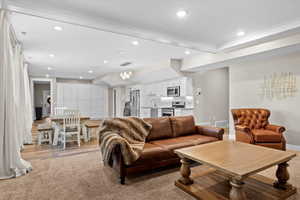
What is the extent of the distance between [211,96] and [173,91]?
5.58ft

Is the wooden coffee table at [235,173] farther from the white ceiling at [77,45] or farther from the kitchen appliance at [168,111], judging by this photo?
the kitchen appliance at [168,111]

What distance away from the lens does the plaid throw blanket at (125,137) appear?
2.37 metres

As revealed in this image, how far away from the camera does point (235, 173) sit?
169 centimetres

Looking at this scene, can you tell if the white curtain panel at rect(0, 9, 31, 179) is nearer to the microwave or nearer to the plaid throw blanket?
the plaid throw blanket

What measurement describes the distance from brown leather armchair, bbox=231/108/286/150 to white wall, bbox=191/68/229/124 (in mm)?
2181

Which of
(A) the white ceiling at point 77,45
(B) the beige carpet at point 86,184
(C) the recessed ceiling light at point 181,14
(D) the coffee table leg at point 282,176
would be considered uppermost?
(A) the white ceiling at point 77,45

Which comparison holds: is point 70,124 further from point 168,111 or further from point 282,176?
point 282,176

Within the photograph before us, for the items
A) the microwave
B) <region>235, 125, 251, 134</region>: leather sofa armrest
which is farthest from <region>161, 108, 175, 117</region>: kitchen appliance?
<region>235, 125, 251, 134</region>: leather sofa armrest

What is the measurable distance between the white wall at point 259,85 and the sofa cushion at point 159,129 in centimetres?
289

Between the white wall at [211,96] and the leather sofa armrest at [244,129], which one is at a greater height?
the white wall at [211,96]

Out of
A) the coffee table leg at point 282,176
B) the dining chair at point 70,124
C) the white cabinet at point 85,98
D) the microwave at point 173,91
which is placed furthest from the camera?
the white cabinet at point 85,98

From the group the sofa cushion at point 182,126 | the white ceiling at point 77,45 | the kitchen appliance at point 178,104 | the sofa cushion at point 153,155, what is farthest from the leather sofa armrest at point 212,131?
the kitchen appliance at point 178,104

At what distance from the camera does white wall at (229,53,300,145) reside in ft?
13.2

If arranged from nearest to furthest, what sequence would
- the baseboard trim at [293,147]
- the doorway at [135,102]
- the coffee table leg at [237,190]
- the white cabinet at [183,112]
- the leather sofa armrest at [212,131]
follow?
the coffee table leg at [237,190], the leather sofa armrest at [212,131], the baseboard trim at [293,147], the white cabinet at [183,112], the doorway at [135,102]
